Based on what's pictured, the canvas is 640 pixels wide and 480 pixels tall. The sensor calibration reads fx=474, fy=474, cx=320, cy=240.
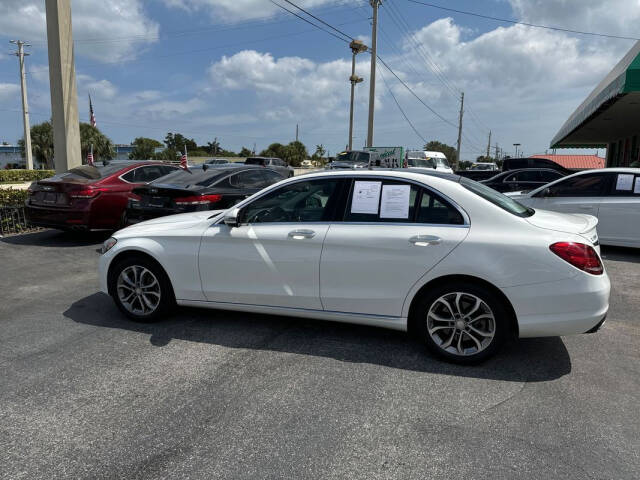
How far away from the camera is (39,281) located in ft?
21.1

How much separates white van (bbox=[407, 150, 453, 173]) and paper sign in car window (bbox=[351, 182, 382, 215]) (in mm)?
23077

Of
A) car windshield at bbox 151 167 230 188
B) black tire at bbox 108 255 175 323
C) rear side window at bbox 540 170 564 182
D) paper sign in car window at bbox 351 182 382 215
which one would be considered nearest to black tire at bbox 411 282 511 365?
paper sign in car window at bbox 351 182 382 215

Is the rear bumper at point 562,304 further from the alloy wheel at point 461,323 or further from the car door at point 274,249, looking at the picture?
the car door at point 274,249

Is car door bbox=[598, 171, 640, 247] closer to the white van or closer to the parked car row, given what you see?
the parked car row

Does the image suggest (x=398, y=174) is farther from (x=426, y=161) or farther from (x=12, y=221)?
(x=426, y=161)

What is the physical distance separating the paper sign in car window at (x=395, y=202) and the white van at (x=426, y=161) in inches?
910

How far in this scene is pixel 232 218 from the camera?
432 centimetres

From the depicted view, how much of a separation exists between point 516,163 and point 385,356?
1853 cm

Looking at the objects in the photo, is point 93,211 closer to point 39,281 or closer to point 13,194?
point 39,281

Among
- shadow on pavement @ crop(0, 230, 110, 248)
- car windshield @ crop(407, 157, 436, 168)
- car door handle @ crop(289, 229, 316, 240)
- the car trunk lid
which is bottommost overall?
shadow on pavement @ crop(0, 230, 110, 248)

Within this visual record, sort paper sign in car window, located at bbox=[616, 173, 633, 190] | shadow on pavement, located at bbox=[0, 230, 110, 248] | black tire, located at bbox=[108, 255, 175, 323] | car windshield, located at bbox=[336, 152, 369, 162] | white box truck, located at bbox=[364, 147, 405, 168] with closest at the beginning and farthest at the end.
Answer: black tire, located at bbox=[108, 255, 175, 323] → paper sign in car window, located at bbox=[616, 173, 633, 190] → shadow on pavement, located at bbox=[0, 230, 110, 248] → car windshield, located at bbox=[336, 152, 369, 162] → white box truck, located at bbox=[364, 147, 405, 168]

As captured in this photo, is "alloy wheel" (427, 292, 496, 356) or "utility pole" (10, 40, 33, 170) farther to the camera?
"utility pole" (10, 40, 33, 170)

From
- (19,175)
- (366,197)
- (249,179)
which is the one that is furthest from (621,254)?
(19,175)

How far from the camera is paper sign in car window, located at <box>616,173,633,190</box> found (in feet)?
26.3
